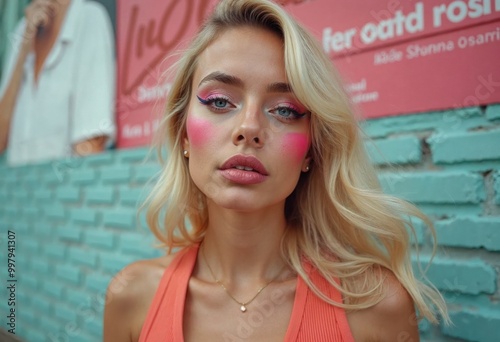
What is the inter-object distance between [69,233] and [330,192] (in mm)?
2152

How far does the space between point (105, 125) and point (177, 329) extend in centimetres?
172

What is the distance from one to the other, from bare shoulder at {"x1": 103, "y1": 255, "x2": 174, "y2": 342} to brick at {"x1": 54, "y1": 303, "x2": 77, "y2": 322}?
1.53m

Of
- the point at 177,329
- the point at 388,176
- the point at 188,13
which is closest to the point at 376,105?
the point at 388,176

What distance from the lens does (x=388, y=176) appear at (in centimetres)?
155

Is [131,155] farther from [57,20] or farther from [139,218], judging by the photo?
[57,20]

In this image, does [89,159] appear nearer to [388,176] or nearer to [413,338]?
[388,176]

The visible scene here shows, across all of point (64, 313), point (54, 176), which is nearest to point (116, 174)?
point (54, 176)

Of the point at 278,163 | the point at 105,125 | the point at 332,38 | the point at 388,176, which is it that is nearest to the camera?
the point at 278,163

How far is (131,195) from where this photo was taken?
8.22 ft

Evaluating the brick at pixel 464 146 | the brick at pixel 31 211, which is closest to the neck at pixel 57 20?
the brick at pixel 31 211

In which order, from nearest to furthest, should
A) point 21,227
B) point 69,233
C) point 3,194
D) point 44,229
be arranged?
Result: point 69,233
point 44,229
point 21,227
point 3,194

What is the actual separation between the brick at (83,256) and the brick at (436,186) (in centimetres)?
185

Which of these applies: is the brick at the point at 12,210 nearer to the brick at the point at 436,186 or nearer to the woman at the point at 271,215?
the woman at the point at 271,215

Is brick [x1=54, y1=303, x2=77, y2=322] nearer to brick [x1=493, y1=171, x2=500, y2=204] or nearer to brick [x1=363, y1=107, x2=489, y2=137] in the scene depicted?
brick [x1=363, y1=107, x2=489, y2=137]
